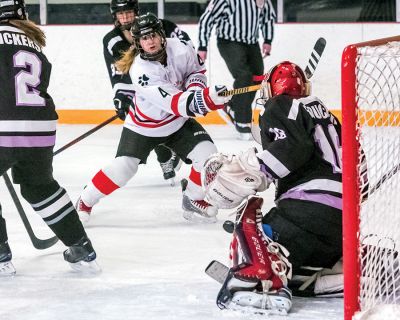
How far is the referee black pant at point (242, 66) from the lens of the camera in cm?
643

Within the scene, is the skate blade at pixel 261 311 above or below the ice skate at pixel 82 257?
above

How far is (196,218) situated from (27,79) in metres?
1.22

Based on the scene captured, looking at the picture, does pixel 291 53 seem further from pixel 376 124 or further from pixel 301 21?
pixel 376 124

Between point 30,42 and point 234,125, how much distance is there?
3.65 meters

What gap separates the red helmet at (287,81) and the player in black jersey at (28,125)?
0.69 metres

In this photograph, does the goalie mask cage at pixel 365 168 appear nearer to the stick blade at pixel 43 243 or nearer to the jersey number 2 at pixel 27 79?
the jersey number 2 at pixel 27 79

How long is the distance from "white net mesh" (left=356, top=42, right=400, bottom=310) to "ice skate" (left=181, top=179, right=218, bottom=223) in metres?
0.97

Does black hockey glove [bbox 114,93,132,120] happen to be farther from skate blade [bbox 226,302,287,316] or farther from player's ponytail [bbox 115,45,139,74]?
skate blade [bbox 226,302,287,316]

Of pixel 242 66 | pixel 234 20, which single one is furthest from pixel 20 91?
pixel 234 20

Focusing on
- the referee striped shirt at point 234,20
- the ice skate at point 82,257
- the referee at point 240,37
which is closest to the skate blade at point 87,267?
the ice skate at point 82,257

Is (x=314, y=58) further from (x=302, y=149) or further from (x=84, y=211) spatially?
(x=302, y=149)

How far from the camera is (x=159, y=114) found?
3.78 m

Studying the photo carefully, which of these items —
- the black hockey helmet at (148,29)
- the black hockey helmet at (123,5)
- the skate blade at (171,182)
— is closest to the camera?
the black hockey helmet at (148,29)

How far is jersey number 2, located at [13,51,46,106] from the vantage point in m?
2.89
